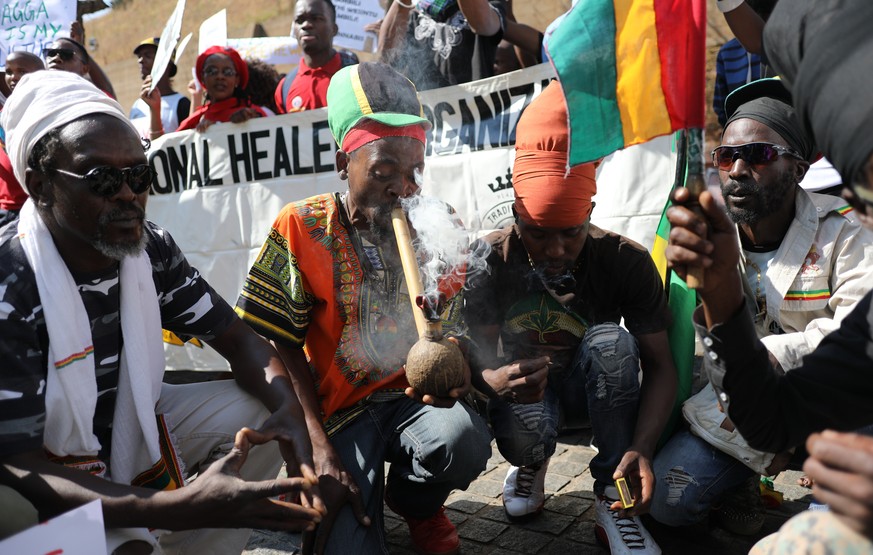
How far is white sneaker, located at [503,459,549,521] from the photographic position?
11.3ft

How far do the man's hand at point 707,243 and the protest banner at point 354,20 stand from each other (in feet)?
17.2

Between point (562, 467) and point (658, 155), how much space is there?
2072 millimetres

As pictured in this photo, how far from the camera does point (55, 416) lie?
8.04 ft

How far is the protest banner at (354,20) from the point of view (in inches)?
261

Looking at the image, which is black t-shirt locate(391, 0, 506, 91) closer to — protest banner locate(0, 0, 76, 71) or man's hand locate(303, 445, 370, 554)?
man's hand locate(303, 445, 370, 554)

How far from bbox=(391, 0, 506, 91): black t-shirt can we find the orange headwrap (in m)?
2.12

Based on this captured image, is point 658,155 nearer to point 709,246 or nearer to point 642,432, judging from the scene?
point 642,432

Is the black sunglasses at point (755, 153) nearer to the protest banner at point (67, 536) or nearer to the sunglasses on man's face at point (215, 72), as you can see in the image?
the protest banner at point (67, 536)

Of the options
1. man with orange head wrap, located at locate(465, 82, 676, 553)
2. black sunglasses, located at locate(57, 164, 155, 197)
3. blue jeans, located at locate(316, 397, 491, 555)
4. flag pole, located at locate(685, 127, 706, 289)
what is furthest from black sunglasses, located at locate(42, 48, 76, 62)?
flag pole, located at locate(685, 127, 706, 289)

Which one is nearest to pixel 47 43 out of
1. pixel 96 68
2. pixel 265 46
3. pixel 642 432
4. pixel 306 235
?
pixel 96 68

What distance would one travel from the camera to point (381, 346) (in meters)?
3.14

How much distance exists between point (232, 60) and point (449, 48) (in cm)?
197

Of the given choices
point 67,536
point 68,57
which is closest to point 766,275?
point 67,536

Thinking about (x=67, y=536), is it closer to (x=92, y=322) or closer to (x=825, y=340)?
(x=92, y=322)
